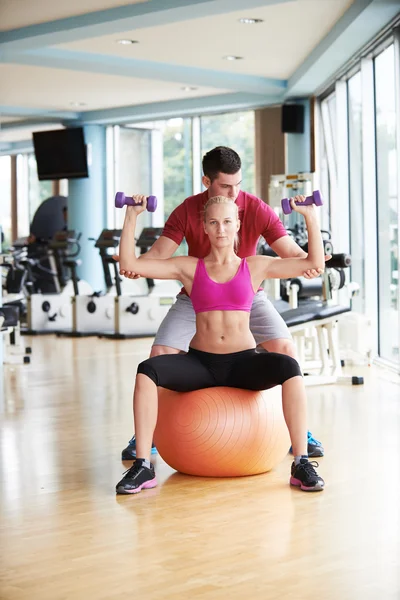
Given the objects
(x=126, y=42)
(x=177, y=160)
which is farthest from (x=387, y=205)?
(x=177, y=160)

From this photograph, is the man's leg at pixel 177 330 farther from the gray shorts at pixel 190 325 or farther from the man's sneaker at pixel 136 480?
the man's sneaker at pixel 136 480

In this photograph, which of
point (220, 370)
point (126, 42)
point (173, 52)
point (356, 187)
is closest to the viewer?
point (220, 370)

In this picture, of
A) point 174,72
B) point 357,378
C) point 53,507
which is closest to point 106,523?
point 53,507

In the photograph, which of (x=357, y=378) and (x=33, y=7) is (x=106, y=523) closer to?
(x=357, y=378)

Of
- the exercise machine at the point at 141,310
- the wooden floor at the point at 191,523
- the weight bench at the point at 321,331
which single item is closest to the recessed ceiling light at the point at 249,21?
the weight bench at the point at 321,331

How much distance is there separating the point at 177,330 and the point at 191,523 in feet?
2.94

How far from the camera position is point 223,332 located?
3188mm

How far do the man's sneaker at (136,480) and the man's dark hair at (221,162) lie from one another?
108 centimetres

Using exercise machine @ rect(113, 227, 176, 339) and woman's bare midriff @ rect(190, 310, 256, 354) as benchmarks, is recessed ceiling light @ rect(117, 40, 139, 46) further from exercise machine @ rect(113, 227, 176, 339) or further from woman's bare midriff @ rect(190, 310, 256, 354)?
woman's bare midriff @ rect(190, 310, 256, 354)

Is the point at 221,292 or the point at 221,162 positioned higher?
the point at 221,162

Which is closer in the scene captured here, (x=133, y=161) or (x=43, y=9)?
(x=43, y=9)

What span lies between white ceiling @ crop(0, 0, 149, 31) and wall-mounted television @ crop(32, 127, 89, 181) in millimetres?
4244

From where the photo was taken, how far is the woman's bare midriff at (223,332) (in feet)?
10.4

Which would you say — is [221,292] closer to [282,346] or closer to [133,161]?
[282,346]
